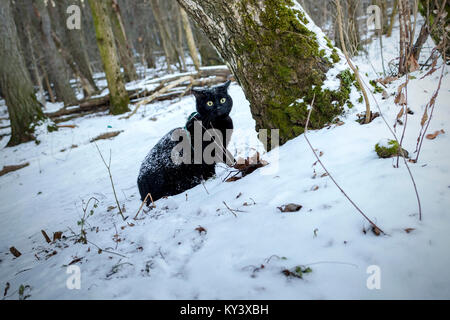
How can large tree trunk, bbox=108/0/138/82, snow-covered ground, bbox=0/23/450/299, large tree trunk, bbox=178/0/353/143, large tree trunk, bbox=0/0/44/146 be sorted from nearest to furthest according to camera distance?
snow-covered ground, bbox=0/23/450/299, large tree trunk, bbox=178/0/353/143, large tree trunk, bbox=0/0/44/146, large tree trunk, bbox=108/0/138/82

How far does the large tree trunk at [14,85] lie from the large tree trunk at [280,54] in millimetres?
7517

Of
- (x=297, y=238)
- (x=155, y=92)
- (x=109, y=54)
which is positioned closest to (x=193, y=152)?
(x=297, y=238)

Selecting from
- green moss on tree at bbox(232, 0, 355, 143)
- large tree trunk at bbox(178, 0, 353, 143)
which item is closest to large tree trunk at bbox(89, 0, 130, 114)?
large tree trunk at bbox(178, 0, 353, 143)

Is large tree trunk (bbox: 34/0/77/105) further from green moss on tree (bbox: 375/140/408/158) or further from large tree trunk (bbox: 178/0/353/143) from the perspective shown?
green moss on tree (bbox: 375/140/408/158)

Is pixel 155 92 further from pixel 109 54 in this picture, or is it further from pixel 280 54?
pixel 280 54

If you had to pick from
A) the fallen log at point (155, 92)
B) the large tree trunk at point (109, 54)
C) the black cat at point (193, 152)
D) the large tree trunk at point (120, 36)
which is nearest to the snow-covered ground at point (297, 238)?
the black cat at point (193, 152)

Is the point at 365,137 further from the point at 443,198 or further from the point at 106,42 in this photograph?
the point at 106,42

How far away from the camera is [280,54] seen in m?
2.07

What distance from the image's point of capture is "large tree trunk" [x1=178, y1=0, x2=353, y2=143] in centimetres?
202

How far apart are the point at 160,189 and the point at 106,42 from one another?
296 inches

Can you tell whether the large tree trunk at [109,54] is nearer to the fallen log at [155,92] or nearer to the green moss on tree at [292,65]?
the fallen log at [155,92]
